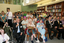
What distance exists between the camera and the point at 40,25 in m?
3.59

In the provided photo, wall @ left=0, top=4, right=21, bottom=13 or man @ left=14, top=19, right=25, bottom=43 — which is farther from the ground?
wall @ left=0, top=4, right=21, bottom=13

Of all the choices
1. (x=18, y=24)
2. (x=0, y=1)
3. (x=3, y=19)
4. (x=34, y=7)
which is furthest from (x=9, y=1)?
(x=18, y=24)

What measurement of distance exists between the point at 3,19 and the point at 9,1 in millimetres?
9521

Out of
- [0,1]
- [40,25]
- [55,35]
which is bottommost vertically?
[55,35]

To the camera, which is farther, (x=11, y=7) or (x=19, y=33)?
(x=11, y=7)

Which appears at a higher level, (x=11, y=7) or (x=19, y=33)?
(x=11, y=7)

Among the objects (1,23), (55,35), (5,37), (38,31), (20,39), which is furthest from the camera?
(1,23)

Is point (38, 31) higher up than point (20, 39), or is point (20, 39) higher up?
point (38, 31)

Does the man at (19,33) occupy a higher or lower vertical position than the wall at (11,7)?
lower

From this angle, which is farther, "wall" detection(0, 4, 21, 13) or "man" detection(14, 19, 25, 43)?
"wall" detection(0, 4, 21, 13)

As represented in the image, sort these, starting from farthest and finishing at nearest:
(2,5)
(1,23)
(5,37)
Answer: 1. (2,5)
2. (1,23)
3. (5,37)

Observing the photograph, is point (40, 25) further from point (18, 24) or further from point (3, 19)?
point (3, 19)

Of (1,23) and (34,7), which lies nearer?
(1,23)

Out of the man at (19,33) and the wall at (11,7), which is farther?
the wall at (11,7)
